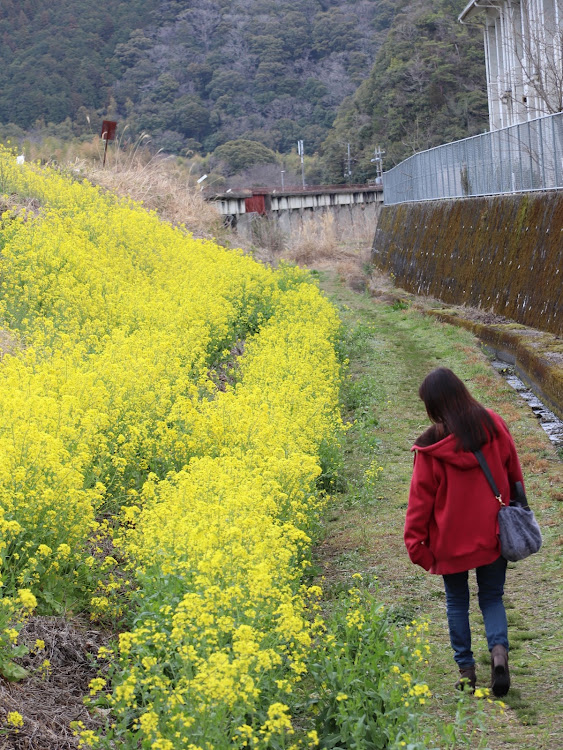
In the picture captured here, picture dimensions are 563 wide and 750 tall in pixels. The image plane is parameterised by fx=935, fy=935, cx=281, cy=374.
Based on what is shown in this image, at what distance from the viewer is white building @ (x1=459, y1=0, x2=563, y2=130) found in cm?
1983

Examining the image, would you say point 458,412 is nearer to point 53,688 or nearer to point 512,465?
point 512,465

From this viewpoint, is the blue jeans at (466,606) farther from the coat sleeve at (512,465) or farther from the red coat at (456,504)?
the coat sleeve at (512,465)

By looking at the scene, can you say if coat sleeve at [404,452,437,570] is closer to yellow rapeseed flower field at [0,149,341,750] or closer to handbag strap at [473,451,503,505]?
handbag strap at [473,451,503,505]

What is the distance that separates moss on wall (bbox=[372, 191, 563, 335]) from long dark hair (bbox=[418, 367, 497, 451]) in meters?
7.87

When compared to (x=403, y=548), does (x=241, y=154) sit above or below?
above

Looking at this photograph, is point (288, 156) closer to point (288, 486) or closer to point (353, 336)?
point (353, 336)

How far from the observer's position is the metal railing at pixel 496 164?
1391 centimetres

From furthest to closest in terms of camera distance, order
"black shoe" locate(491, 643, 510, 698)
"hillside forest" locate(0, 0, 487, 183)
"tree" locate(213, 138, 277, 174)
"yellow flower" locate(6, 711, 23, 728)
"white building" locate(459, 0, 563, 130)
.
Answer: "tree" locate(213, 138, 277, 174), "hillside forest" locate(0, 0, 487, 183), "white building" locate(459, 0, 563, 130), "black shoe" locate(491, 643, 510, 698), "yellow flower" locate(6, 711, 23, 728)

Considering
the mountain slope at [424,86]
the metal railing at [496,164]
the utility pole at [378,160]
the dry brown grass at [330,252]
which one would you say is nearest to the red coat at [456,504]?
the metal railing at [496,164]

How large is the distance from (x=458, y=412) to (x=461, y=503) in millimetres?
426

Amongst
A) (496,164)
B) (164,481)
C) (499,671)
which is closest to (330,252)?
(496,164)

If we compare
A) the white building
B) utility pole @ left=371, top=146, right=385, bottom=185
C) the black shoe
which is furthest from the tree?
the black shoe

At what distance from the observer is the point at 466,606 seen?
4492mm

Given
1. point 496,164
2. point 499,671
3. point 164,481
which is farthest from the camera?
point 496,164
